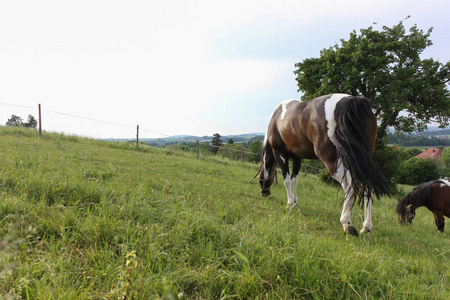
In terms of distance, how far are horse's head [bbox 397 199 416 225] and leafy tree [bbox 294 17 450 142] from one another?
1367cm

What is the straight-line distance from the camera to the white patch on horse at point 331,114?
297 cm

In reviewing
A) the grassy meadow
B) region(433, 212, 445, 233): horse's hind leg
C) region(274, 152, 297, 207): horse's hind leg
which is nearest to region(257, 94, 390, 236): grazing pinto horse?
the grassy meadow

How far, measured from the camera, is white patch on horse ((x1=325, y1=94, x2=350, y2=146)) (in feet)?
9.75

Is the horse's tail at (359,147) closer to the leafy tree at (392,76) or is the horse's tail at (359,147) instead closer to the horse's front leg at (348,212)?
the horse's front leg at (348,212)

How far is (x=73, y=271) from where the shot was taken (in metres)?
1.36

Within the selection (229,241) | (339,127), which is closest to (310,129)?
(339,127)

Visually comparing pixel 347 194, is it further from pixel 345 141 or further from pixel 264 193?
pixel 264 193

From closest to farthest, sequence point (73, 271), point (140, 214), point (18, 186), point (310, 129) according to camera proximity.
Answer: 1. point (73, 271)
2. point (140, 214)
3. point (18, 186)
4. point (310, 129)

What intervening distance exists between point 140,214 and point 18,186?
1625 millimetres

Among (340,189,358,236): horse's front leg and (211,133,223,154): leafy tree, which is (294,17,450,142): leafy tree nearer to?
(211,133,223,154): leafy tree

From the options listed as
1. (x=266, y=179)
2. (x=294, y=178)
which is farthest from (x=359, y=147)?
(x=266, y=179)

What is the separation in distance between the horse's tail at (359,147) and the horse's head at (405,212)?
3102 millimetres

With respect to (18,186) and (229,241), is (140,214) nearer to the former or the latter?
(229,241)

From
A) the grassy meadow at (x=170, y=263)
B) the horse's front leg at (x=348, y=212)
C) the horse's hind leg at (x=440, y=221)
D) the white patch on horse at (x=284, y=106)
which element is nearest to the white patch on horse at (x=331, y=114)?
the horse's front leg at (x=348, y=212)
